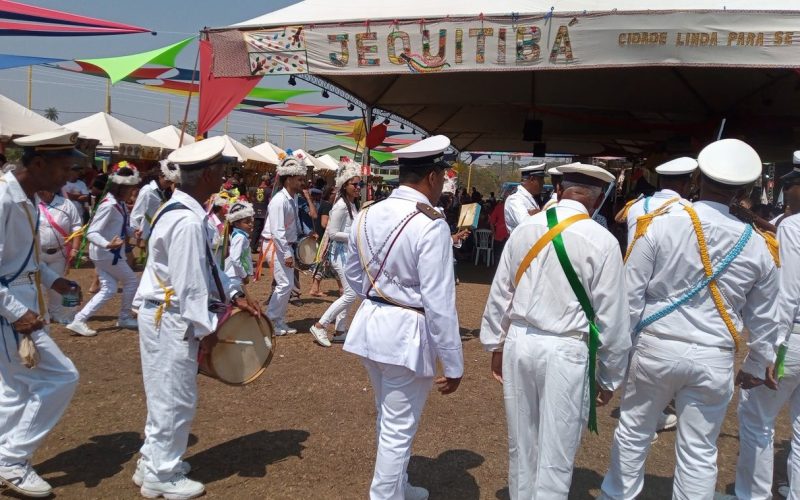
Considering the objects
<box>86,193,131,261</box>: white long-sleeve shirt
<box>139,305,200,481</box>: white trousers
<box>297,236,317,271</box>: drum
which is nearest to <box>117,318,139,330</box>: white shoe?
<box>86,193,131,261</box>: white long-sleeve shirt

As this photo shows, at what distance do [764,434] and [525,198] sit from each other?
11.7 ft

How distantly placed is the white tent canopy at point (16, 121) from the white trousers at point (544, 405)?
1266 cm

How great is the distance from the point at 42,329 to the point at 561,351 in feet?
9.00

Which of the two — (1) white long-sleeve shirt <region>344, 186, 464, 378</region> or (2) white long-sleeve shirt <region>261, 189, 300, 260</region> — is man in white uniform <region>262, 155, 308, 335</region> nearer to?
(2) white long-sleeve shirt <region>261, 189, 300, 260</region>

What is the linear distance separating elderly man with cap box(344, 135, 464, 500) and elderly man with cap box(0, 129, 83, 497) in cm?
169

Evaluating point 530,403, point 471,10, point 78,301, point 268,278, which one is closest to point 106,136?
point 268,278

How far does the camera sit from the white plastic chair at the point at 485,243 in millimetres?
16219

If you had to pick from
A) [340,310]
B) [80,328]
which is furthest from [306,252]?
[80,328]

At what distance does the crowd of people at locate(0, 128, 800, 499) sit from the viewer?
9.35ft

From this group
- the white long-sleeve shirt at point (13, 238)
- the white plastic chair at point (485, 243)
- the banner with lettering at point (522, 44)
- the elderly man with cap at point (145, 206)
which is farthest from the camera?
the white plastic chair at point (485, 243)

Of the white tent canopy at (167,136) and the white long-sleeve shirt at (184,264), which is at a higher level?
the white tent canopy at (167,136)

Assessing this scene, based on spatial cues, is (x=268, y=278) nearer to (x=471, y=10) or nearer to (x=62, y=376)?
(x=471, y=10)

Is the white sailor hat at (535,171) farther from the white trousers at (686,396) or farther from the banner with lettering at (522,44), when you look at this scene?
the white trousers at (686,396)

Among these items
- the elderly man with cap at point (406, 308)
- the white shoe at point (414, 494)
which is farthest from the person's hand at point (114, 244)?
the white shoe at point (414, 494)
